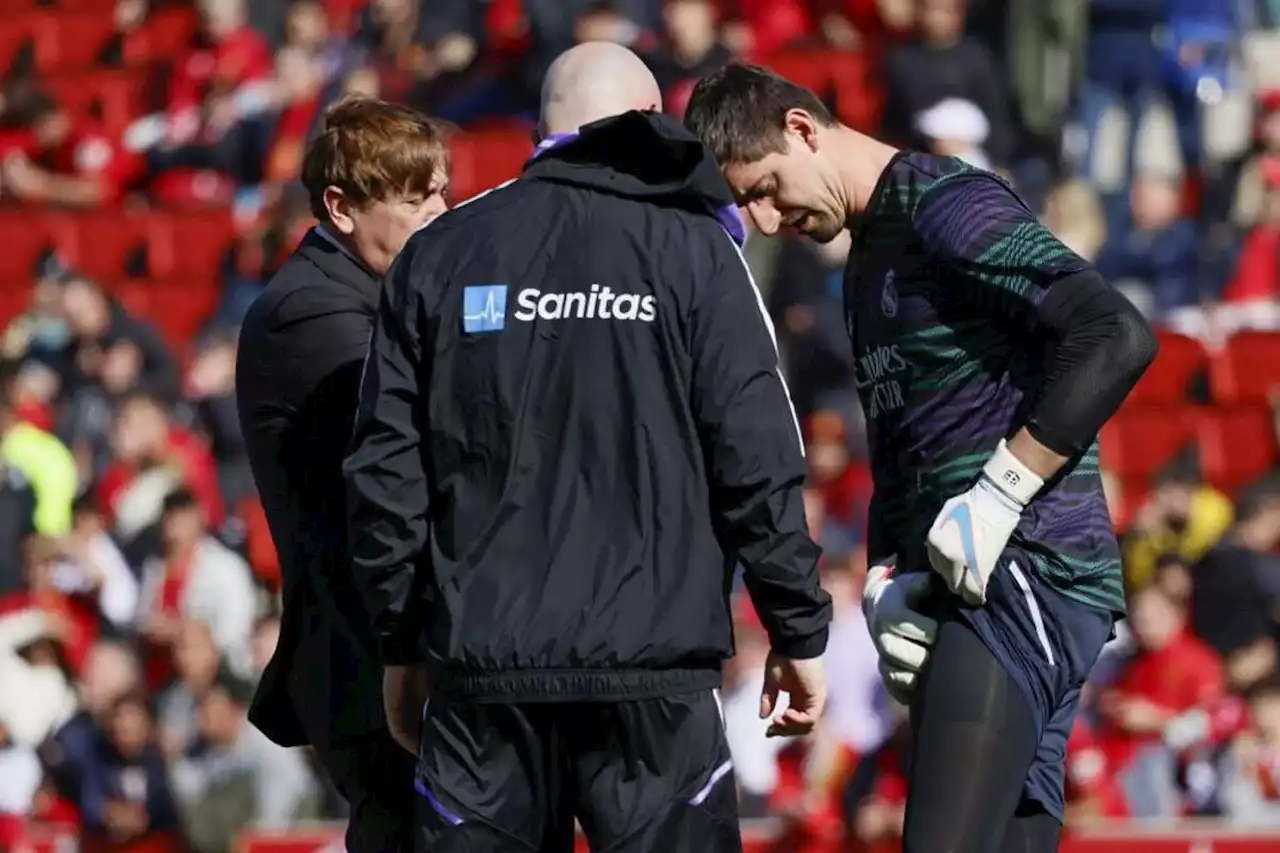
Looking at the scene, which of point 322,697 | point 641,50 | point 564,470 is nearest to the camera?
point 564,470

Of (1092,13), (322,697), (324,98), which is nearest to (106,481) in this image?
(324,98)

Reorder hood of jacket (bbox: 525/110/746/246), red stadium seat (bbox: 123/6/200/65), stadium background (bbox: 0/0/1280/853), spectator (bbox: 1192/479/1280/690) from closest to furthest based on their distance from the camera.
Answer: hood of jacket (bbox: 525/110/746/246) → stadium background (bbox: 0/0/1280/853) → spectator (bbox: 1192/479/1280/690) → red stadium seat (bbox: 123/6/200/65)

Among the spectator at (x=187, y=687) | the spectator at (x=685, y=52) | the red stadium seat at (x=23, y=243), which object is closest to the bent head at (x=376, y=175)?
the spectator at (x=187, y=687)

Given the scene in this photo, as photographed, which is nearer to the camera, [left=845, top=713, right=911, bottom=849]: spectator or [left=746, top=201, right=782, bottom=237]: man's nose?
[left=746, top=201, right=782, bottom=237]: man's nose

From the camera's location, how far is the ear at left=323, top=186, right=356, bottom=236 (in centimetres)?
481

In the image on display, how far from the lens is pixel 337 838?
26.7 feet

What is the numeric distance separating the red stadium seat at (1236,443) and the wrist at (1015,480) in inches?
246

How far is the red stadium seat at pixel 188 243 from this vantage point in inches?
527

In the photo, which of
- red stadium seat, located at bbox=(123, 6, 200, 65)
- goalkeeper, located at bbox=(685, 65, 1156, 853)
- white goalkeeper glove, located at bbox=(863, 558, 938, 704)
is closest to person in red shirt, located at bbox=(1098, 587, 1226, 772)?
goalkeeper, located at bbox=(685, 65, 1156, 853)

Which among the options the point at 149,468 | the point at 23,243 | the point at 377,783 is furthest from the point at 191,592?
the point at 377,783

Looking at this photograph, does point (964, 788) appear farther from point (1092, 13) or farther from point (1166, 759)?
point (1092, 13)

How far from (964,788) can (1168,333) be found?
685 cm

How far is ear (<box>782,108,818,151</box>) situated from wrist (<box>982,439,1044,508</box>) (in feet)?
2.36

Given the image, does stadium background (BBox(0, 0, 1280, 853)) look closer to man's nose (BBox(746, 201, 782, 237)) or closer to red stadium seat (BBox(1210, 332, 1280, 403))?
red stadium seat (BBox(1210, 332, 1280, 403))
